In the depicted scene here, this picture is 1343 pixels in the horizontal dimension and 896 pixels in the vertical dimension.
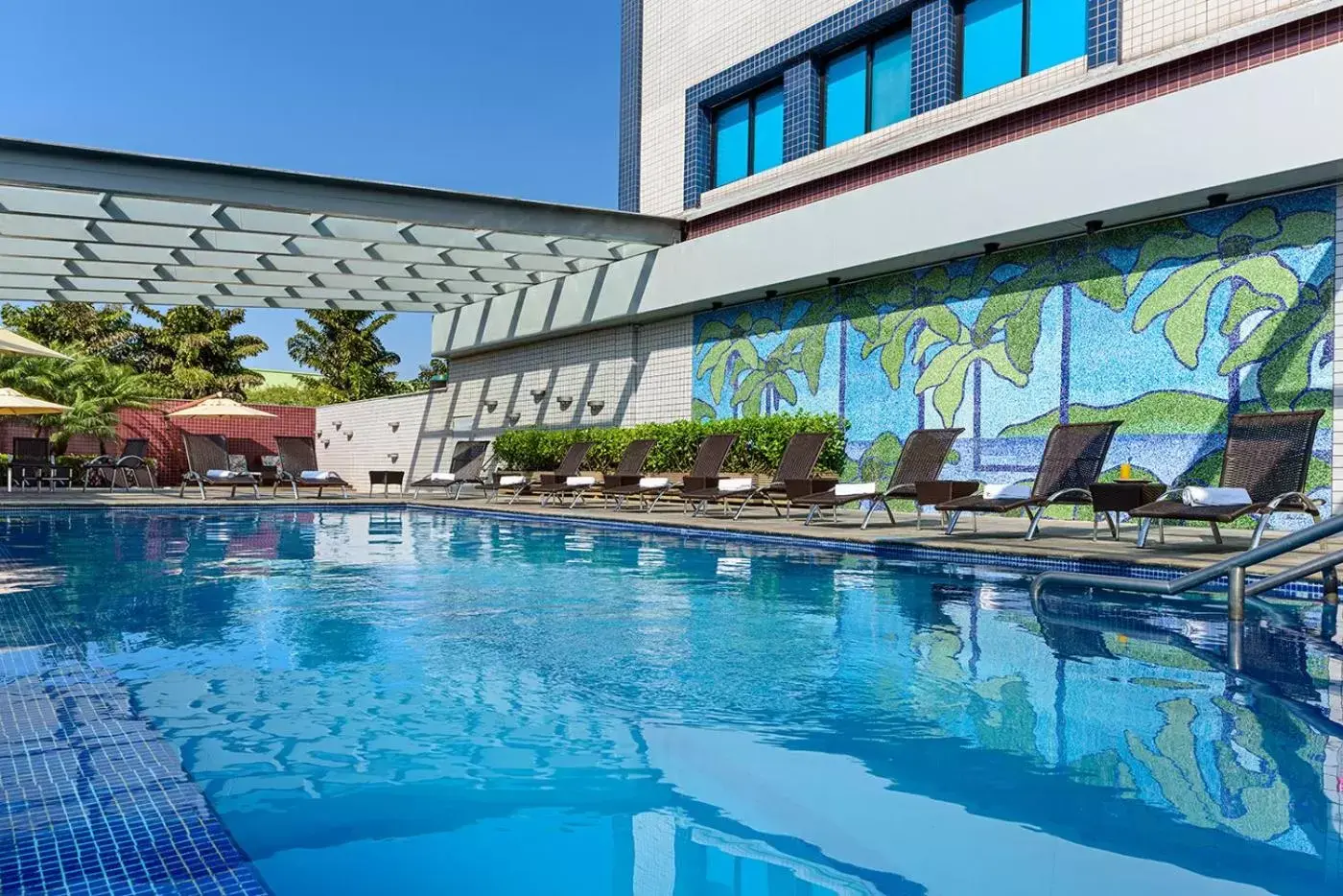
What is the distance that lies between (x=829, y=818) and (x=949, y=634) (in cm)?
236

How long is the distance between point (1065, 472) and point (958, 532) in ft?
3.47

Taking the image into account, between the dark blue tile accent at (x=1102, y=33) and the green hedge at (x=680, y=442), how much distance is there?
452 cm

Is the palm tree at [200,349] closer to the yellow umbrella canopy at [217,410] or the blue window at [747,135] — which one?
the yellow umbrella canopy at [217,410]

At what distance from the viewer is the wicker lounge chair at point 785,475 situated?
34.8 ft

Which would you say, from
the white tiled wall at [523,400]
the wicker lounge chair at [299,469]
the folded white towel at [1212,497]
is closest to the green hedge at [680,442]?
the white tiled wall at [523,400]

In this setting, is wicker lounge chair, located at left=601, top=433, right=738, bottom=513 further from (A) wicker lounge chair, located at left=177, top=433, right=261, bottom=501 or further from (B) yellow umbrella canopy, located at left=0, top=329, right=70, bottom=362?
(B) yellow umbrella canopy, located at left=0, top=329, right=70, bottom=362

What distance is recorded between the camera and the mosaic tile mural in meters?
8.60

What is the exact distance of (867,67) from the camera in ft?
42.3

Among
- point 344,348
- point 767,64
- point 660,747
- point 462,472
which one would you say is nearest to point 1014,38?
point 767,64

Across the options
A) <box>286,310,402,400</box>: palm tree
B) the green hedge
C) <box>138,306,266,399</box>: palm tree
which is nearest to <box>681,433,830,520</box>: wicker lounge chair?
the green hedge

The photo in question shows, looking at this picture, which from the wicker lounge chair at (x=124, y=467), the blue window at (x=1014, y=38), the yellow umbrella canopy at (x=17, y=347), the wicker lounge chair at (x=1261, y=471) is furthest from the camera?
the wicker lounge chair at (x=124, y=467)

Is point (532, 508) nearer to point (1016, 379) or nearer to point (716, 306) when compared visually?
point (716, 306)

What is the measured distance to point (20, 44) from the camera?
17.9 m

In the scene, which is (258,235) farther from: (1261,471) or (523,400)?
(1261,471)
